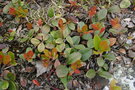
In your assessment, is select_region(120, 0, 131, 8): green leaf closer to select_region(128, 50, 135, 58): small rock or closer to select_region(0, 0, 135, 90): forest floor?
select_region(0, 0, 135, 90): forest floor

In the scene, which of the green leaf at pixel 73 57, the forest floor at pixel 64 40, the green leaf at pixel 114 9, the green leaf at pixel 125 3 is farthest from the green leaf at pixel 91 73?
the green leaf at pixel 125 3

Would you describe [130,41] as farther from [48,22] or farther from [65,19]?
[48,22]

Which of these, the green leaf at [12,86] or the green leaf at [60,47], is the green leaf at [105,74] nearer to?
the green leaf at [60,47]

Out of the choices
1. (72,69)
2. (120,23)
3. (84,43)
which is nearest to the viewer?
(72,69)

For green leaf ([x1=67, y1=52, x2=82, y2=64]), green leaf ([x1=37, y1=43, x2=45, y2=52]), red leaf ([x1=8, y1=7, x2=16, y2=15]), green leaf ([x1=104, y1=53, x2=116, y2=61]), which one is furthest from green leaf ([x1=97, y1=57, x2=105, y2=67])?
red leaf ([x1=8, y1=7, x2=16, y2=15])

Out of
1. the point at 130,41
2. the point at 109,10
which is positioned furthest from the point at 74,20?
the point at 130,41

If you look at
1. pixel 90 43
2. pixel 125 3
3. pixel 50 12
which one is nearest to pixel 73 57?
pixel 90 43
